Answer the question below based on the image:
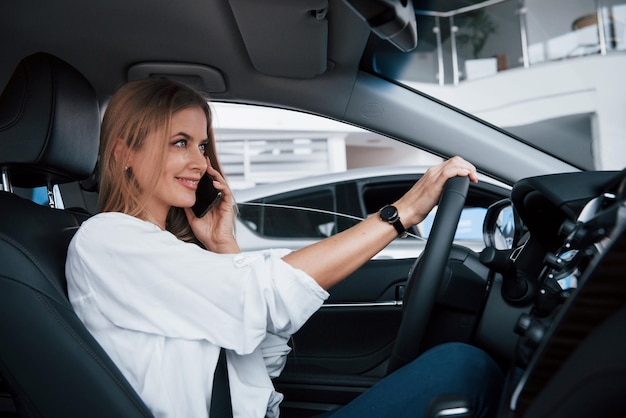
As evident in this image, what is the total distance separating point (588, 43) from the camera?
14.4 ft

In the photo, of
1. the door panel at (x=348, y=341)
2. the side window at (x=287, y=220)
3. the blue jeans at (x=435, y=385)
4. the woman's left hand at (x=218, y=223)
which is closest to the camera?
the blue jeans at (x=435, y=385)

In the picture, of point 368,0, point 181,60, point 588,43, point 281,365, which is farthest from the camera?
point 588,43

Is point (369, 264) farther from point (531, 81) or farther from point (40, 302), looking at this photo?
point (531, 81)

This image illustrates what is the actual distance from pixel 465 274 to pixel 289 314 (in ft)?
1.71

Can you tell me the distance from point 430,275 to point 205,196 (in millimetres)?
721

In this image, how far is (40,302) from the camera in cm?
108

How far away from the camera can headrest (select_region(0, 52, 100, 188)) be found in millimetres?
1273

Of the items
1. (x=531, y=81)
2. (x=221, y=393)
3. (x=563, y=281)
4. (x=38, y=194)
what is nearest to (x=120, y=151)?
(x=221, y=393)

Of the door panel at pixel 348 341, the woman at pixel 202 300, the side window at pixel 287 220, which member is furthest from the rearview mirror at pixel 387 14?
the side window at pixel 287 220

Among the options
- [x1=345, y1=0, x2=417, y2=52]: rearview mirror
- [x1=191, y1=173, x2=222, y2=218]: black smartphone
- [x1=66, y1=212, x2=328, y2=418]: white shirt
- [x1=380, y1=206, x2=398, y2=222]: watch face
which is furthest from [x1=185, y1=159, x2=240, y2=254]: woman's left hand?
[x1=345, y1=0, x2=417, y2=52]: rearview mirror

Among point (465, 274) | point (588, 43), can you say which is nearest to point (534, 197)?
point (465, 274)

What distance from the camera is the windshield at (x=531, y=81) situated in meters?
1.74

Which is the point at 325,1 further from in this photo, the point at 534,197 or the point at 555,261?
the point at 555,261

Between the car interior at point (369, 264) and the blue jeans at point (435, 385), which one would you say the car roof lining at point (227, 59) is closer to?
the car interior at point (369, 264)
